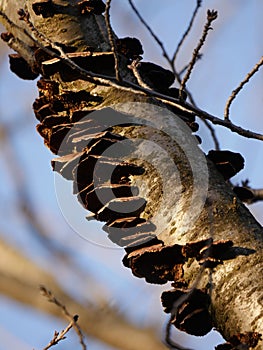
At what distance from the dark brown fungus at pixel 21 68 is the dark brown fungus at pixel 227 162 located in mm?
597

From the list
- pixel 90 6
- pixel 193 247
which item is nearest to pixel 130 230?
pixel 193 247

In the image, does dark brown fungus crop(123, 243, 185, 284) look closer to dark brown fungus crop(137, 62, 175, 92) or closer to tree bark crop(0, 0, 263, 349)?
tree bark crop(0, 0, 263, 349)

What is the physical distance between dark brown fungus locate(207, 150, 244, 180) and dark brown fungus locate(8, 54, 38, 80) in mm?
597

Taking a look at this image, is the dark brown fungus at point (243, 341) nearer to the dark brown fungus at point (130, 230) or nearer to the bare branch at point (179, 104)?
the dark brown fungus at point (130, 230)

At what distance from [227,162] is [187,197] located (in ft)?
0.70

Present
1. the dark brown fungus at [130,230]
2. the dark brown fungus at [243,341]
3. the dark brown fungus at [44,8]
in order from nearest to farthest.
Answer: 1. the dark brown fungus at [243,341]
2. the dark brown fungus at [130,230]
3. the dark brown fungus at [44,8]

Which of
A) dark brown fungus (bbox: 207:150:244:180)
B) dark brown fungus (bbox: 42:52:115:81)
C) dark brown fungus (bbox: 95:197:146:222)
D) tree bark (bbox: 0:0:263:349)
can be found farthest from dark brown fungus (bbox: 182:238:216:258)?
dark brown fungus (bbox: 42:52:115:81)

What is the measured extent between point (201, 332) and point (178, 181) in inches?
11.9

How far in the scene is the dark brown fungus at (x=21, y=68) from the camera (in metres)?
1.82

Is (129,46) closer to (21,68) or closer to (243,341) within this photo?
(21,68)

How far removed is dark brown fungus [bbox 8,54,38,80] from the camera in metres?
1.82

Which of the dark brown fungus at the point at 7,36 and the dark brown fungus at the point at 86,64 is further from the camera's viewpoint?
the dark brown fungus at the point at 7,36

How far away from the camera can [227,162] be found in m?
1.49

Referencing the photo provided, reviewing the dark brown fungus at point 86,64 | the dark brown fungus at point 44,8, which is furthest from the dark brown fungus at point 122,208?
the dark brown fungus at point 44,8
